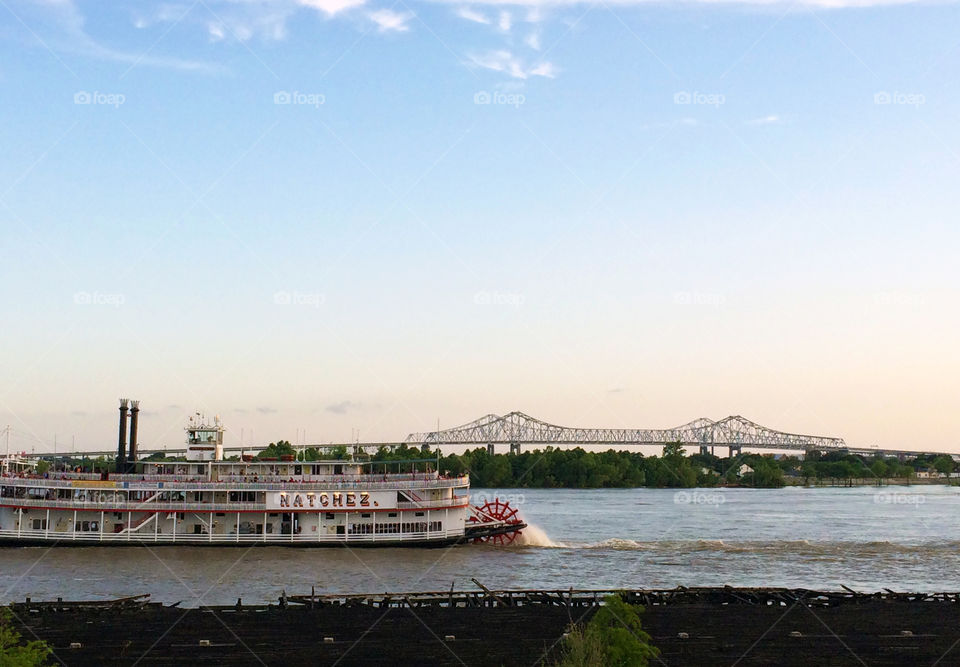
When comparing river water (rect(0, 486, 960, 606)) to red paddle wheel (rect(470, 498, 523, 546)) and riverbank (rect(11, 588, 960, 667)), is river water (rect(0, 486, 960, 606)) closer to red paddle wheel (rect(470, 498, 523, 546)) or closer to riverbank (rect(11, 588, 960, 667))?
red paddle wheel (rect(470, 498, 523, 546))

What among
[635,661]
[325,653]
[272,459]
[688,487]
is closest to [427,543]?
[272,459]

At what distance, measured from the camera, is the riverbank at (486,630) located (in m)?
25.1

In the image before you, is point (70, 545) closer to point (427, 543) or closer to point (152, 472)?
point (152, 472)

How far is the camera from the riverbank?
2511 cm

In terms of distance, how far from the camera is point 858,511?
110188 mm

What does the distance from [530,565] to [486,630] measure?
24.1 meters

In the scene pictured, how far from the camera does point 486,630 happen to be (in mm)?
28500

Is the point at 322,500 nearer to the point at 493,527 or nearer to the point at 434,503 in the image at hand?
the point at 434,503

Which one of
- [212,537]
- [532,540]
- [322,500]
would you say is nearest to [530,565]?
[532,540]

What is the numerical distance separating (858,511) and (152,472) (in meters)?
79.0

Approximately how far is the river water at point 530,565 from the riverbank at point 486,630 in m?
8.59

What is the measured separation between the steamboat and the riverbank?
2179cm

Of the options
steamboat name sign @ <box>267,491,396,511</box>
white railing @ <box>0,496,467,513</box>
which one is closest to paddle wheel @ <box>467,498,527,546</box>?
steamboat name sign @ <box>267,491,396,511</box>

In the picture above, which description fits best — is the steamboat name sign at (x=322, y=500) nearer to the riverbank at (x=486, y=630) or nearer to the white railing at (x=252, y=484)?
the white railing at (x=252, y=484)
